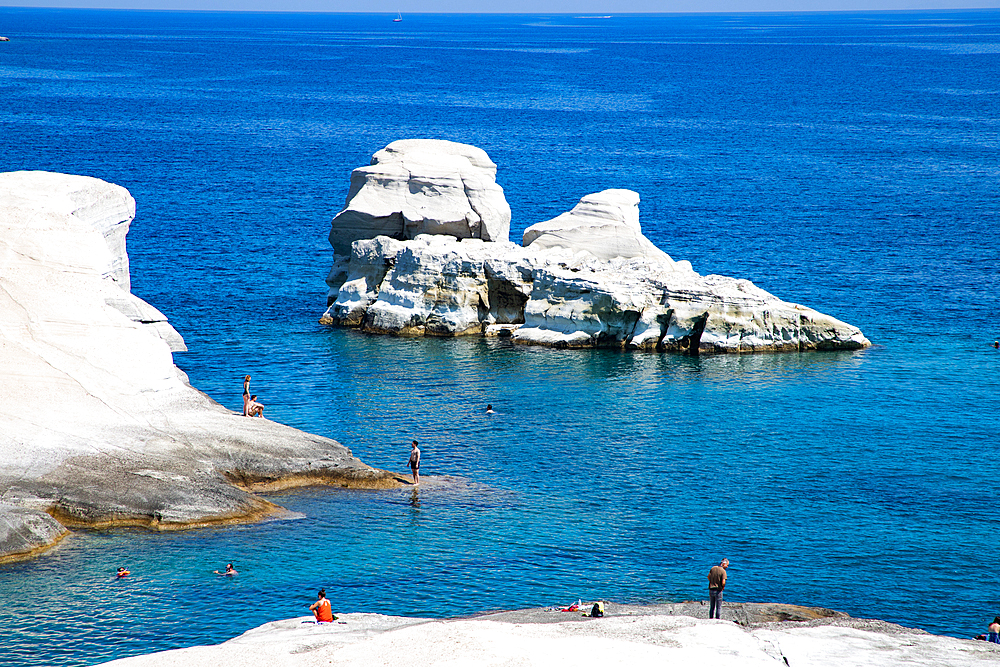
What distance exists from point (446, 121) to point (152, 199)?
60878 mm

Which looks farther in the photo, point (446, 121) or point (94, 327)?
point (446, 121)

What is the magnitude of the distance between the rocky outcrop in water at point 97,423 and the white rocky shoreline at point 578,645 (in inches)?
393

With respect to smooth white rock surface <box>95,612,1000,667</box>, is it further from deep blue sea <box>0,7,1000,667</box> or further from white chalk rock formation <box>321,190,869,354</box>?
white chalk rock formation <box>321,190,869,354</box>

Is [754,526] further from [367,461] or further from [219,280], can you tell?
[219,280]

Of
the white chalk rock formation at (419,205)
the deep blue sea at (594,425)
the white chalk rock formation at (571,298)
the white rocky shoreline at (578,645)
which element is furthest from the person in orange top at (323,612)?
the white chalk rock formation at (419,205)

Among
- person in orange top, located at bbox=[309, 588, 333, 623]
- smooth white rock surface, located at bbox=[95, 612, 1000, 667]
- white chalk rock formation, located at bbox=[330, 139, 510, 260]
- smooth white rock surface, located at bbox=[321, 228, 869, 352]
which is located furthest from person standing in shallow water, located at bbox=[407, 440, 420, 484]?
white chalk rock formation, located at bbox=[330, 139, 510, 260]

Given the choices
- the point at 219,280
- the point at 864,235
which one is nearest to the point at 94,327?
the point at 219,280

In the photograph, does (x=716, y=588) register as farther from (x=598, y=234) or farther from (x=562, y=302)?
(x=598, y=234)

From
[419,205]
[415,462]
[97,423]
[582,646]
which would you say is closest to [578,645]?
[582,646]

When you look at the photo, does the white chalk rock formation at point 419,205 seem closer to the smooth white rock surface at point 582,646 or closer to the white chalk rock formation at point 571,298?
the white chalk rock formation at point 571,298

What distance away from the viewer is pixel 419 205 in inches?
2459

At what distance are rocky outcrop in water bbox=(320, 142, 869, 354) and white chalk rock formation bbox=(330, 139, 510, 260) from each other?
0.73 metres

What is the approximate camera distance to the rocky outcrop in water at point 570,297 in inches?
2233

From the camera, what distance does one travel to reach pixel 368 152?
399ft
